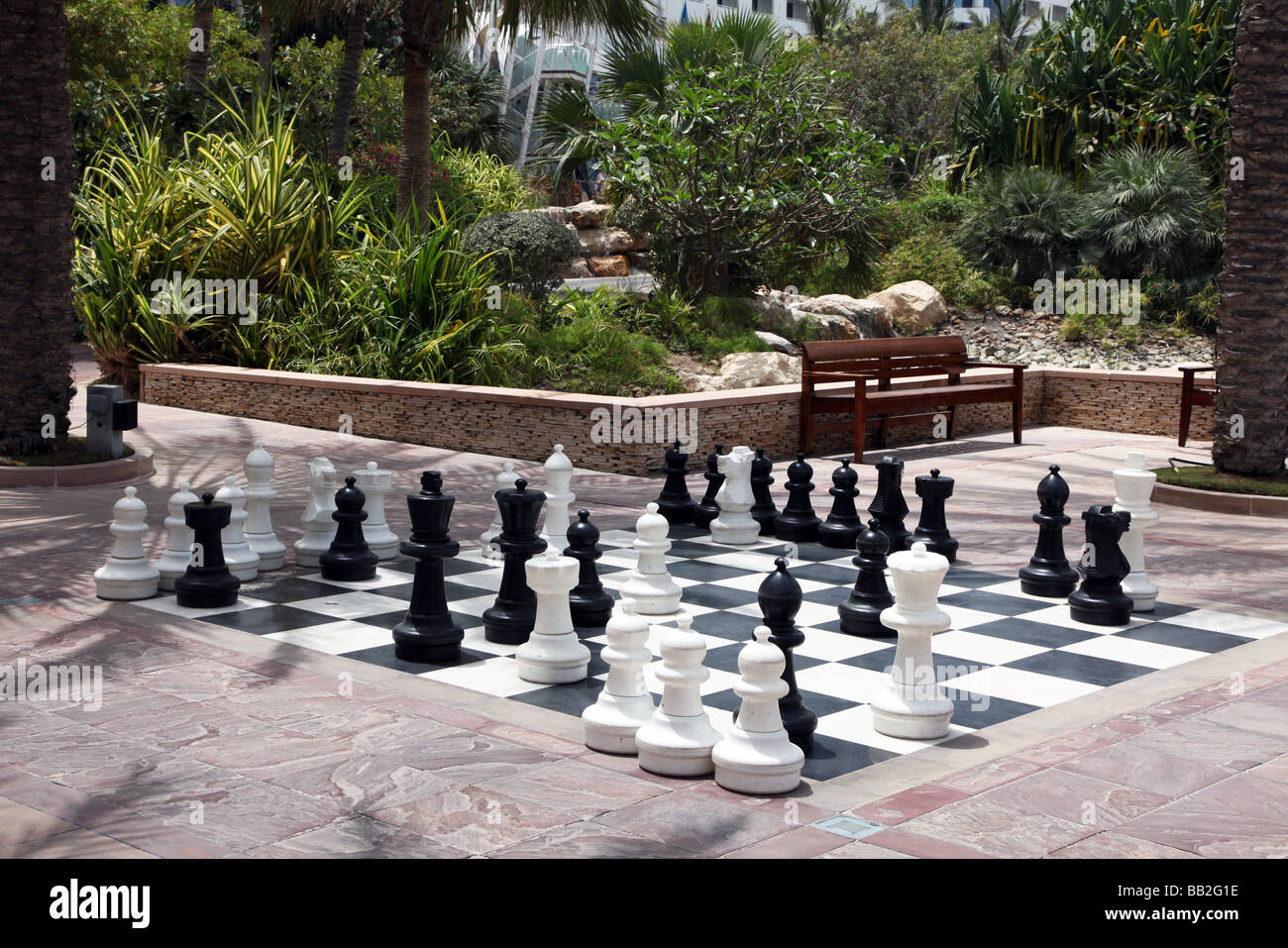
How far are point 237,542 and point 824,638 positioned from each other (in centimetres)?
273

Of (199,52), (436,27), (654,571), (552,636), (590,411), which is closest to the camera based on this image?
(552,636)

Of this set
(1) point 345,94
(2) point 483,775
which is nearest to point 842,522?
(2) point 483,775

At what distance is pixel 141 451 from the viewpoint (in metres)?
9.42

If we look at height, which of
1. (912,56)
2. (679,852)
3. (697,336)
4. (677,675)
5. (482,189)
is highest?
(912,56)

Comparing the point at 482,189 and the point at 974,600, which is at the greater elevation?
the point at 482,189

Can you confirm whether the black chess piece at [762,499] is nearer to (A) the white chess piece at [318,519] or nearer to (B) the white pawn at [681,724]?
(A) the white chess piece at [318,519]

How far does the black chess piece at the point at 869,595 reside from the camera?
5.40 meters

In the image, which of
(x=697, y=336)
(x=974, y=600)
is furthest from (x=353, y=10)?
(x=974, y=600)

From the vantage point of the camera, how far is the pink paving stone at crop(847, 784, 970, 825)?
350 centimetres

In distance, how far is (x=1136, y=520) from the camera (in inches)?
235

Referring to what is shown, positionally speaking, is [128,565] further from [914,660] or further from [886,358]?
[886,358]

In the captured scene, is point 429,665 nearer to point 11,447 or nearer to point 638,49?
point 11,447

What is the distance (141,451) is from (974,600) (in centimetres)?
604

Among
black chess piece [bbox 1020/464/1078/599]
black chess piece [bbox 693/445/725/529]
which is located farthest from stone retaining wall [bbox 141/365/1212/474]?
black chess piece [bbox 1020/464/1078/599]
